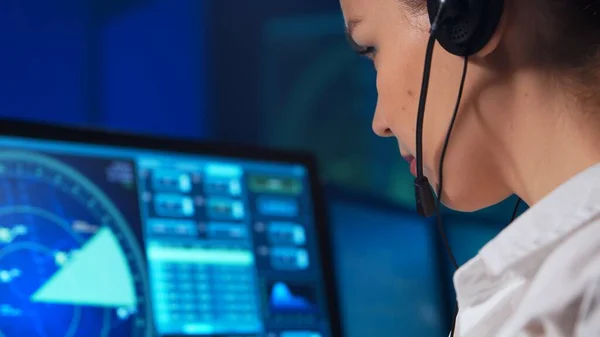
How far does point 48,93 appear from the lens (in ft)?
4.51

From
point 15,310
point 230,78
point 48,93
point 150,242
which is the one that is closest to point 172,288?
point 150,242

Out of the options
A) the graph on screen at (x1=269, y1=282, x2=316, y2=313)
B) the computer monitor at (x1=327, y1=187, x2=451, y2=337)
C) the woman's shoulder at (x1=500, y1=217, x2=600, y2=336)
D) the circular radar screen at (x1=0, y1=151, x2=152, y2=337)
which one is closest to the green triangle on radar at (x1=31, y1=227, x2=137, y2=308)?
the circular radar screen at (x1=0, y1=151, x2=152, y2=337)

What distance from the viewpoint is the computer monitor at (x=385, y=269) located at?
1.56m

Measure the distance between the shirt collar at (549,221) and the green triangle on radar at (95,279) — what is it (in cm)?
55

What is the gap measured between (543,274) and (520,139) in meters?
0.16

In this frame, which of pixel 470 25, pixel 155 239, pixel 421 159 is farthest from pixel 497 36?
pixel 155 239

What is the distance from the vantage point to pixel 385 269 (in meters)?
1.60

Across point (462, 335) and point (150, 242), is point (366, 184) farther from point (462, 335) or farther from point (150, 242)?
point (462, 335)

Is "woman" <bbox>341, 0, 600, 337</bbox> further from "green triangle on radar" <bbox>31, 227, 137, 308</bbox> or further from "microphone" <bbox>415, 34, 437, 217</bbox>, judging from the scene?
"green triangle on radar" <bbox>31, 227, 137, 308</bbox>

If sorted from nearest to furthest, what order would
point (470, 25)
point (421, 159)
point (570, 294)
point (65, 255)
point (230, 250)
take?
point (570, 294) → point (470, 25) → point (421, 159) → point (65, 255) → point (230, 250)

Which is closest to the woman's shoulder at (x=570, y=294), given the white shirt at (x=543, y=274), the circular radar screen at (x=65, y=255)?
the white shirt at (x=543, y=274)

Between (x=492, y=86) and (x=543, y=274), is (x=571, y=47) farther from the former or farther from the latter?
(x=543, y=274)

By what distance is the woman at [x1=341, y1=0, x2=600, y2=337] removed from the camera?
2.06ft

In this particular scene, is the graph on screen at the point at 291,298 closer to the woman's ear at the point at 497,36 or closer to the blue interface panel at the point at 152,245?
the blue interface panel at the point at 152,245
